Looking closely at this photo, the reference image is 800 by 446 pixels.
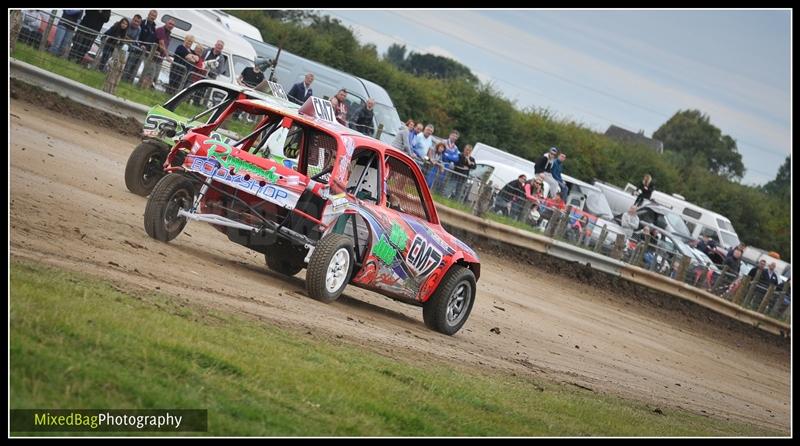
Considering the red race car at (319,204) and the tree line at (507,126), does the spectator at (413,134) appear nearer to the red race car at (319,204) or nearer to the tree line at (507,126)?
the red race car at (319,204)

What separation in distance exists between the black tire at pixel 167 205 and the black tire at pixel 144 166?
12.5 feet

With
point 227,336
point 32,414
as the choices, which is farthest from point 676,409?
point 32,414

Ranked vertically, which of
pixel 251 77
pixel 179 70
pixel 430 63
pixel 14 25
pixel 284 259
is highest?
pixel 430 63

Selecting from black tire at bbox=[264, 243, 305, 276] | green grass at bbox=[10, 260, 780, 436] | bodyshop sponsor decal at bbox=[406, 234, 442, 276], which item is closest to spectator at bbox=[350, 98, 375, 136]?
black tire at bbox=[264, 243, 305, 276]

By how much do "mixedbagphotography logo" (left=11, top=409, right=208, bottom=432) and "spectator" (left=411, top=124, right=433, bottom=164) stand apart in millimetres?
19079

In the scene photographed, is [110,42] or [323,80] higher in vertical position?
[323,80]

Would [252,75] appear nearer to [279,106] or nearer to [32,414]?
[279,106]

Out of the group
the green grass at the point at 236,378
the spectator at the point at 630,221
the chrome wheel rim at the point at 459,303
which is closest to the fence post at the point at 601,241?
the spectator at the point at 630,221

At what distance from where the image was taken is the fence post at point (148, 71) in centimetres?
2339

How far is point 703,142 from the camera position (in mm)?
132625

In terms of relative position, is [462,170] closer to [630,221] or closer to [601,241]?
[601,241]

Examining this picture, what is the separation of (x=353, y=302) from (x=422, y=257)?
1065 mm

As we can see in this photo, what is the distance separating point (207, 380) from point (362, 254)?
17.4ft

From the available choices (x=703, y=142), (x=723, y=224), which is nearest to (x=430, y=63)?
(x=703, y=142)
